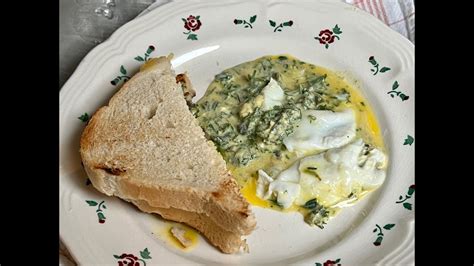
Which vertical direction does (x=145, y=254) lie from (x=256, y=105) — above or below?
below

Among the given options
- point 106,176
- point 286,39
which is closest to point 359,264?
point 106,176

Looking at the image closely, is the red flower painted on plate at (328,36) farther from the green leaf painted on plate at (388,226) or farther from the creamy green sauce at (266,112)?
the green leaf painted on plate at (388,226)

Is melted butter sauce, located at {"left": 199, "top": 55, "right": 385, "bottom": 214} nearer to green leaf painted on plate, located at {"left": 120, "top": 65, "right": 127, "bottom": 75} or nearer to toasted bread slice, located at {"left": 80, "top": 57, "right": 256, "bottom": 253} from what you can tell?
toasted bread slice, located at {"left": 80, "top": 57, "right": 256, "bottom": 253}

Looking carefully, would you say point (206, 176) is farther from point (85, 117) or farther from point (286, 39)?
point (286, 39)

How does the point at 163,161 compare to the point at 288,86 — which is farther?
the point at 288,86

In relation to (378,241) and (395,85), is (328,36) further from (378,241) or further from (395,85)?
(378,241)

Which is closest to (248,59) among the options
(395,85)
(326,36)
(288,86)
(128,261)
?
(288,86)

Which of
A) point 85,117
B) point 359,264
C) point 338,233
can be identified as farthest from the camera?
point 85,117

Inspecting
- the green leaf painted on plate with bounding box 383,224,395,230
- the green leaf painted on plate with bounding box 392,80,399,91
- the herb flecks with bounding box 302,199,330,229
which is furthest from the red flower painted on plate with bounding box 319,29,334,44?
the green leaf painted on plate with bounding box 383,224,395,230
